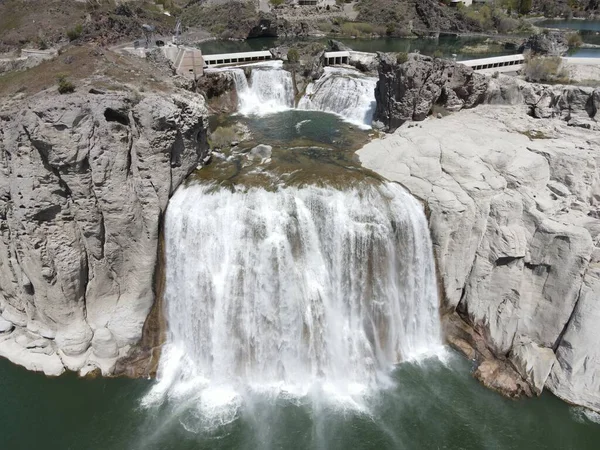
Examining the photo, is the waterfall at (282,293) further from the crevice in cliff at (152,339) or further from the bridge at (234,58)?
the bridge at (234,58)

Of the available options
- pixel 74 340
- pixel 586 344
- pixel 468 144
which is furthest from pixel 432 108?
pixel 74 340

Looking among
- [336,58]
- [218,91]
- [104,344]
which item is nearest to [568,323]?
[104,344]

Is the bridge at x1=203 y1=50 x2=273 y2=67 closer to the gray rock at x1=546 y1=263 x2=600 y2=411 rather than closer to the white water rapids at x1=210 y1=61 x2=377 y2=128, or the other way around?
the white water rapids at x1=210 y1=61 x2=377 y2=128

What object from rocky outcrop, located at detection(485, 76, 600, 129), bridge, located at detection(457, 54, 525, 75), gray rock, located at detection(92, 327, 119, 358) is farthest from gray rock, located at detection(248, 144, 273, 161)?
bridge, located at detection(457, 54, 525, 75)

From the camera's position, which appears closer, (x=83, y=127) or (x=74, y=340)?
(x=83, y=127)

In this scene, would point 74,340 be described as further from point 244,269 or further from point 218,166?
point 218,166

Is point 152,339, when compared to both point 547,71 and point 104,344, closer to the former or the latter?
point 104,344
